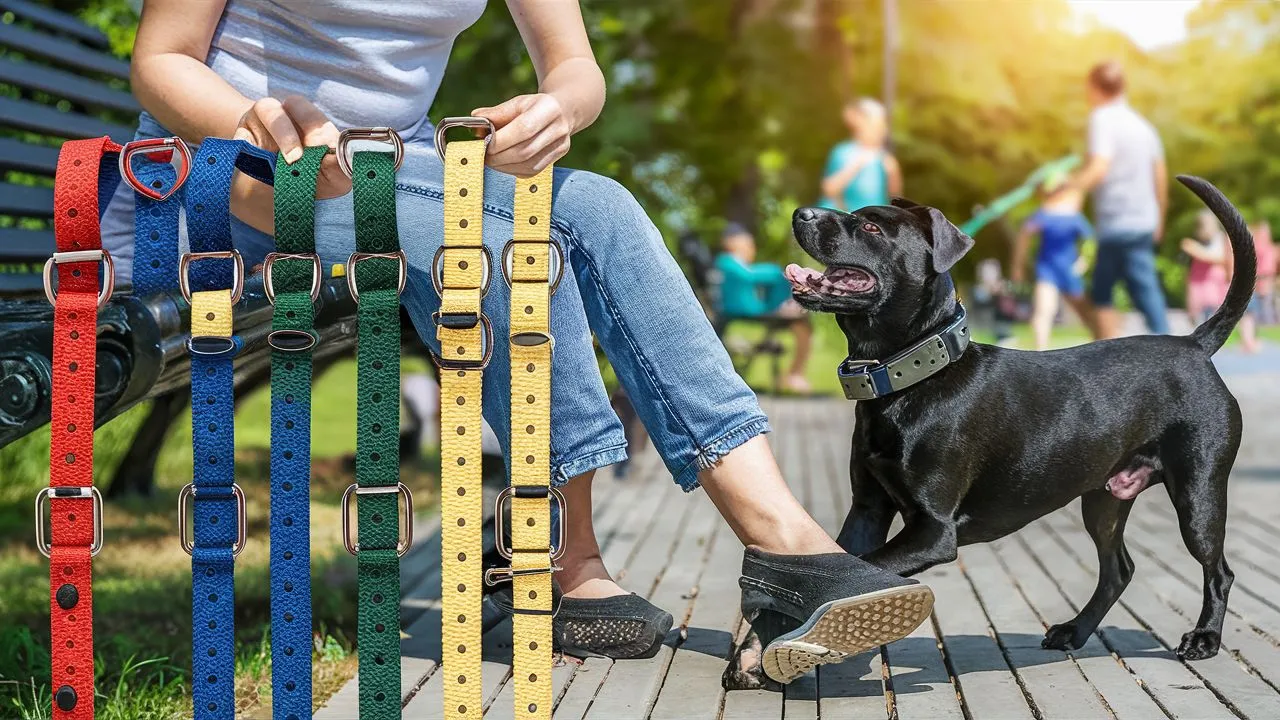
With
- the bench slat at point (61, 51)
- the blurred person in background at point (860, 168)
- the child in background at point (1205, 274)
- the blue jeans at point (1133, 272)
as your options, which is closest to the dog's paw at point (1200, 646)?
the bench slat at point (61, 51)

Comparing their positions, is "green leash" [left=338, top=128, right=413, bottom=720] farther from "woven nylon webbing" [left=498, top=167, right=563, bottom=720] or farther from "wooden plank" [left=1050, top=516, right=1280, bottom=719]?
"wooden plank" [left=1050, top=516, right=1280, bottom=719]

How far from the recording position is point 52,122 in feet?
14.2

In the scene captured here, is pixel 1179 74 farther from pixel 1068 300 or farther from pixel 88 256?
pixel 88 256

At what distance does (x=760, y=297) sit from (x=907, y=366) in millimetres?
10689

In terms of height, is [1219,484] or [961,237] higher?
[961,237]

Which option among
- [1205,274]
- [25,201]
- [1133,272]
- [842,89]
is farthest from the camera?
[1205,274]

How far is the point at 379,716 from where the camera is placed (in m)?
2.22

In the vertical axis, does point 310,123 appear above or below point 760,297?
above

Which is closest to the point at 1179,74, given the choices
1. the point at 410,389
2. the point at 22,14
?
the point at 410,389

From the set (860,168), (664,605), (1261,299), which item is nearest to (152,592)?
(664,605)

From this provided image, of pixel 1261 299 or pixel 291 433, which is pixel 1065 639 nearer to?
pixel 291 433

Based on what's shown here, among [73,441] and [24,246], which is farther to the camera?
[24,246]

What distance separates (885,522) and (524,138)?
123 cm

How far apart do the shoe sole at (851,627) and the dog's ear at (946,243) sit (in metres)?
→ 0.73
